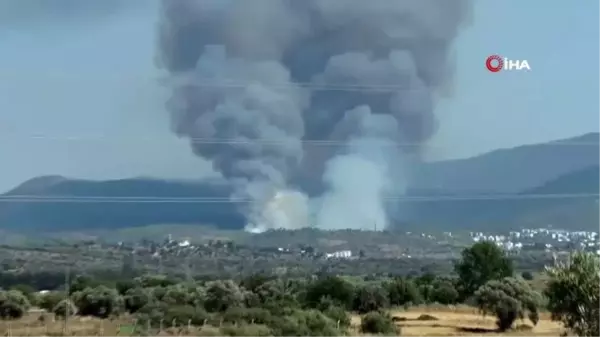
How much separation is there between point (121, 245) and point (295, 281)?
47.0ft

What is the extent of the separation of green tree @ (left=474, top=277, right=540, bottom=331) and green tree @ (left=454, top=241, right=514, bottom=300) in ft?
25.3

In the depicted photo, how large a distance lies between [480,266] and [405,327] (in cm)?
1783

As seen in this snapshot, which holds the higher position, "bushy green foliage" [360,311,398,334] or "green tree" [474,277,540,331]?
"green tree" [474,277,540,331]

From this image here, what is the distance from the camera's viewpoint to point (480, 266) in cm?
5778

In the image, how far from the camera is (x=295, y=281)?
173ft

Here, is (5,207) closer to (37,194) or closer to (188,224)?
(37,194)

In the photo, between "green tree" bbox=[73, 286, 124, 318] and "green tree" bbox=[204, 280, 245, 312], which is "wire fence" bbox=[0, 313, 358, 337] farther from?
"green tree" bbox=[204, 280, 245, 312]

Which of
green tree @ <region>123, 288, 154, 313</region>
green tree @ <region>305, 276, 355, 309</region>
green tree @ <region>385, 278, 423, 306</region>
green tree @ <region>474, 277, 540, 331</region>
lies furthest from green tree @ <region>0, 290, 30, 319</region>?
green tree @ <region>474, 277, 540, 331</region>

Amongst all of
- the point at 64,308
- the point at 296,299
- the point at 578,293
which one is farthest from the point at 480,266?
the point at 578,293

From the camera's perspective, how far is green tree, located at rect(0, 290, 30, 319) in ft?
142

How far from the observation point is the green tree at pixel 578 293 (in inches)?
1016

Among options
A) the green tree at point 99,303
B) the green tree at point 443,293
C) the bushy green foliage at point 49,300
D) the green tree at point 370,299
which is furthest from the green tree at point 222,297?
the green tree at point 443,293

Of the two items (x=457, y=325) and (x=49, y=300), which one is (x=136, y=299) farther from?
(x=457, y=325)

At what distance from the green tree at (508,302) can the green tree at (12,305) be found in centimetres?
2137
